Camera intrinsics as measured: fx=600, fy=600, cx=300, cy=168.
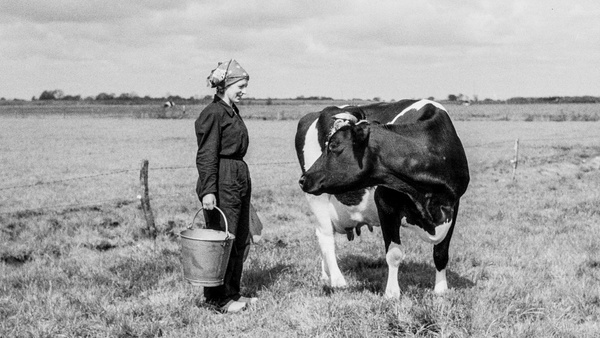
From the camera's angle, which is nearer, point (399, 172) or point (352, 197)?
point (399, 172)

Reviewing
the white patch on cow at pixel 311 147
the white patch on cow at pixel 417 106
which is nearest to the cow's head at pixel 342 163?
the white patch on cow at pixel 417 106

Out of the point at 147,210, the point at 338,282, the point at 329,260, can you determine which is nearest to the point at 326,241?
the point at 329,260

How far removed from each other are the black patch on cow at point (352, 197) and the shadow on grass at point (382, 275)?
2.75 feet

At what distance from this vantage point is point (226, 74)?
5.18 meters

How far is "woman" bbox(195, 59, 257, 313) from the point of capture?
16.7 ft

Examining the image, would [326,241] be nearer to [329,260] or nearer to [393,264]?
[329,260]

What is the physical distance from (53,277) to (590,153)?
19.2 meters

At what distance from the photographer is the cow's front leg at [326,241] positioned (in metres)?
6.24

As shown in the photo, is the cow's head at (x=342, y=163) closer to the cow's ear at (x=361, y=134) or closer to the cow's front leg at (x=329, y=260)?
the cow's ear at (x=361, y=134)

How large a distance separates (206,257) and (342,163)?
1360mm

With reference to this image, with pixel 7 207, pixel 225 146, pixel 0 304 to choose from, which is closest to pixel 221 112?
pixel 225 146

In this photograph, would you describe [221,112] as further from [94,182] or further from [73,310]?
[94,182]

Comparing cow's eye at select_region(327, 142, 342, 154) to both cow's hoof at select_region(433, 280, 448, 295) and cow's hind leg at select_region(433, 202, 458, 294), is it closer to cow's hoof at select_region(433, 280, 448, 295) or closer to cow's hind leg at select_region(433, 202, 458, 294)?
cow's hind leg at select_region(433, 202, 458, 294)

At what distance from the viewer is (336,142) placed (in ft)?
16.2
